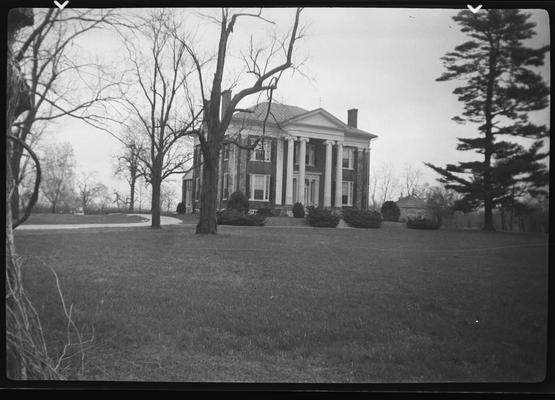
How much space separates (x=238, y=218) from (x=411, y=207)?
155 centimetres

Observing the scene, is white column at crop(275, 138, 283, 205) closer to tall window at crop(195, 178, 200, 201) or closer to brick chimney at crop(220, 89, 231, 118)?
brick chimney at crop(220, 89, 231, 118)

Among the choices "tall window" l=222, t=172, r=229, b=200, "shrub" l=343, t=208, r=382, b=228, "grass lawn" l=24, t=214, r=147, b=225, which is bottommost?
"grass lawn" l=24, t=214, r=147, b=225

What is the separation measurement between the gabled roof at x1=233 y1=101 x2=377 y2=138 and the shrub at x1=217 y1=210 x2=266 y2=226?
88 centimetres

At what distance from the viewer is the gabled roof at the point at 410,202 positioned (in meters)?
3.16

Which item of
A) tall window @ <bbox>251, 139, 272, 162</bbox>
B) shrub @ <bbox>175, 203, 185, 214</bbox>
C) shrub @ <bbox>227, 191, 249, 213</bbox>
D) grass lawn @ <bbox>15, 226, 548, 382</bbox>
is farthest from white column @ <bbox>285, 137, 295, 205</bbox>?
shrub @ <bbox>175, 203, 185, 214</bbox>

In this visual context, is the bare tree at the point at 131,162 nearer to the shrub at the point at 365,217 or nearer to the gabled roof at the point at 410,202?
the shrub at the point at 365,217

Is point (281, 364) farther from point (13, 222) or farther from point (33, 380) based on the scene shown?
point (13, 222)

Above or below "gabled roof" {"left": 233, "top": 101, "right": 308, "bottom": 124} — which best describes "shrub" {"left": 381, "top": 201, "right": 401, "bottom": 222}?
below

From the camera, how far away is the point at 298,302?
3145 millimetres

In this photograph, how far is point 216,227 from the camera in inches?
142

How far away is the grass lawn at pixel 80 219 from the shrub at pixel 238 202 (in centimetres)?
79

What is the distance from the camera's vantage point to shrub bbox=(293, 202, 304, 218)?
3475 mm

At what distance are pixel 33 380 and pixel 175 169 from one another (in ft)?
6.03
